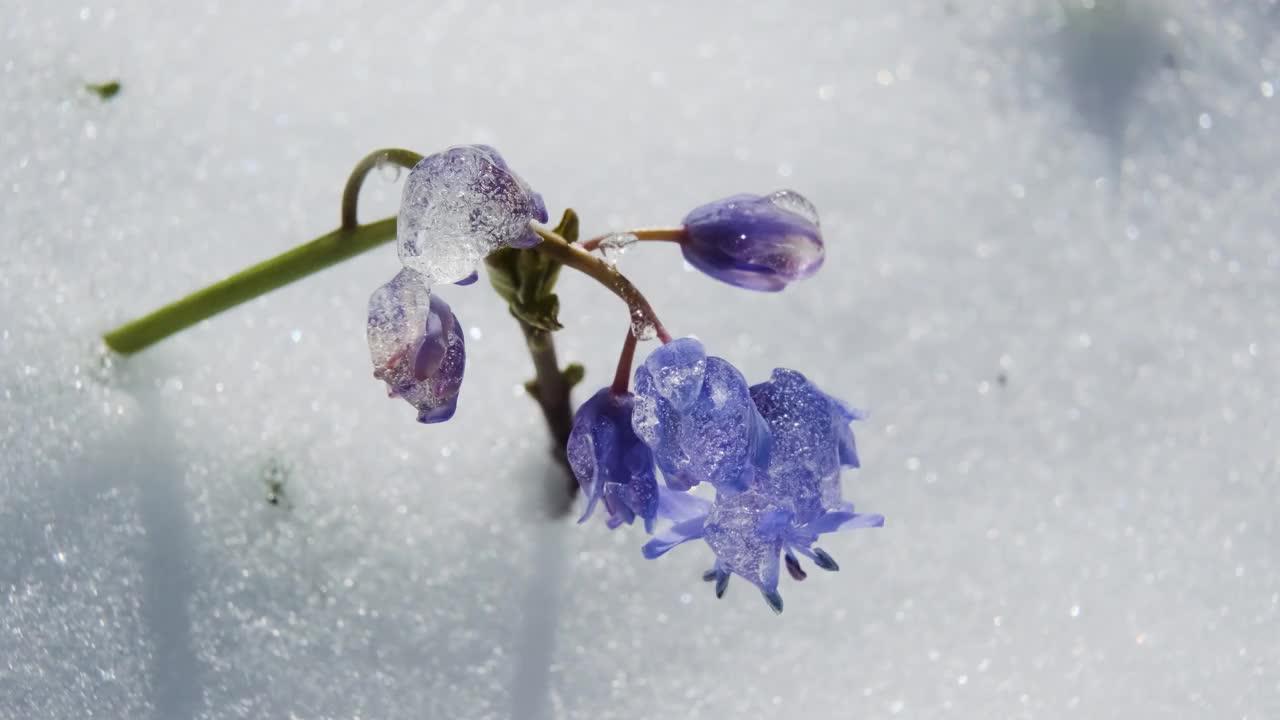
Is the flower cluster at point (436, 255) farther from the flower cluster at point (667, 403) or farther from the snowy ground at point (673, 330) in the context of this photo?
the snowy ground at point (673, 330)

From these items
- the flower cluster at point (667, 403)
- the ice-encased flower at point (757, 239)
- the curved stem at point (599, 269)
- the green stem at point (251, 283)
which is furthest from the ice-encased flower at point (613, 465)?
the green stem at point (251, 283)

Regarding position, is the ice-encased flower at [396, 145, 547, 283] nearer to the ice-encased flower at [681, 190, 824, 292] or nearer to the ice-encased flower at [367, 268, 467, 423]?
the ice-encased flower at [367, 268, 467, 423]

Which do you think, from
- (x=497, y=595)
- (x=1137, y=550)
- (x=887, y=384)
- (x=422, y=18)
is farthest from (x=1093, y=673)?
(x=422, y=18)

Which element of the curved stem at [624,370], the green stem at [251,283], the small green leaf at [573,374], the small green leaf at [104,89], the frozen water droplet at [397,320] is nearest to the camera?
the frozen water droplet at [397,320]

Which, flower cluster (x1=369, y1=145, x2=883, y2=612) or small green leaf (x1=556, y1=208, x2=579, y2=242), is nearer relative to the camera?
flower cluster (x1=369, y1=145, x2=883, y2=612)

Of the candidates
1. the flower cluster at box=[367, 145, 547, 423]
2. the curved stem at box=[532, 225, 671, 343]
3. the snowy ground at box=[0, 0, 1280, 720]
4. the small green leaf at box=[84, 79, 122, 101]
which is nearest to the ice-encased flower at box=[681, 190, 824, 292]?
the curved stem at box=[532, 225, 671, 343]

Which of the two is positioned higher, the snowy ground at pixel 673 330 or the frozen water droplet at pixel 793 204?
the frozen water droplet at pixel 793 204

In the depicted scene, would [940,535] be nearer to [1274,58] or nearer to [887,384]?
[887,384]

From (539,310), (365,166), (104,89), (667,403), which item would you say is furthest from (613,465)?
(104,89)
